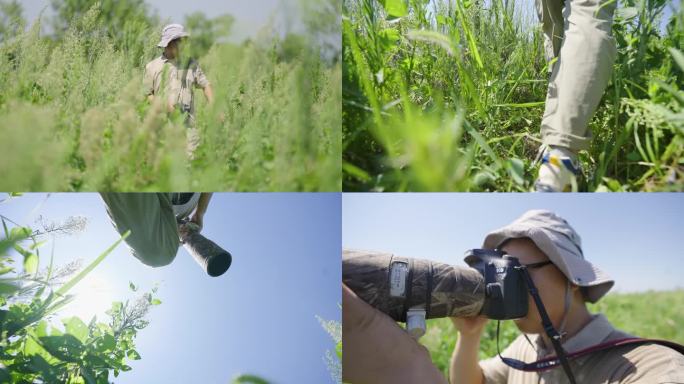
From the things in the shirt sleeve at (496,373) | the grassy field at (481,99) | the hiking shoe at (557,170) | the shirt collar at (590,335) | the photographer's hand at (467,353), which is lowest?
the shirt sleeve at (496,373)

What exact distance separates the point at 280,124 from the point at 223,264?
0.95 feet

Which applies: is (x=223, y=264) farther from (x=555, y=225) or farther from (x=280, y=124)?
(x=555, y=225)

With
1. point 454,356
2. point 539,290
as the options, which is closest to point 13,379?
Answer: point 454,356

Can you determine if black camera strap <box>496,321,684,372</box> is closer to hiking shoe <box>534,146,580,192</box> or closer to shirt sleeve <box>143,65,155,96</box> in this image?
hiking shoe <box>534,146,580,192</box>

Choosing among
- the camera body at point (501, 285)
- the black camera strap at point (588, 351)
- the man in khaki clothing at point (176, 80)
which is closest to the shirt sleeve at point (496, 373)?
the black camera strap at point (588, 351)

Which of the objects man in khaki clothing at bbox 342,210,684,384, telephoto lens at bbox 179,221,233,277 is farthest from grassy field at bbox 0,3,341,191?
→ man in khaki clothing at bbox 342,210,684,384

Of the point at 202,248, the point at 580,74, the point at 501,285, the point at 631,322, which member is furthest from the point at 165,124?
the point at 631,322

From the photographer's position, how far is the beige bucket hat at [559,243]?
3.58ft

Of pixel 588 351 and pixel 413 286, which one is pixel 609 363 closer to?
pixel 588 351

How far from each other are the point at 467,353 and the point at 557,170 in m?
0.38

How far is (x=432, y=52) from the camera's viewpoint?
132 centimetres

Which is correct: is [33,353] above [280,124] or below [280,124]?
below

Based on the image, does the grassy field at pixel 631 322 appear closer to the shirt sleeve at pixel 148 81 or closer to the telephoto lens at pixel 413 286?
the telephoto lens at pixel 413 286

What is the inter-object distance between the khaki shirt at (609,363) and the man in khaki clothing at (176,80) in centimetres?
73
